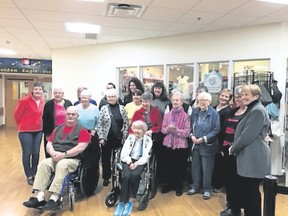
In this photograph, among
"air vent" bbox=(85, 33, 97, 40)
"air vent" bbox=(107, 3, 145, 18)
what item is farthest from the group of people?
"air vent" bbox=(85, 33, 97, 40)

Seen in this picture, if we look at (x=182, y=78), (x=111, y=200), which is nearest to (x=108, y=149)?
(x=111, y=200)

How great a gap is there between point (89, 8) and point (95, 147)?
1.99 m

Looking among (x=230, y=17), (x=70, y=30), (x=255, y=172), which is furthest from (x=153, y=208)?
(x=70, y=30)

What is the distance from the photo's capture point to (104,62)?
7199 millimetres

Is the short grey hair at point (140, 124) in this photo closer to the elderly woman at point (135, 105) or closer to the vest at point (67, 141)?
the elderly woman at point (135, 105)

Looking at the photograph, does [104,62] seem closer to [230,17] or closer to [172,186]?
[230,17]

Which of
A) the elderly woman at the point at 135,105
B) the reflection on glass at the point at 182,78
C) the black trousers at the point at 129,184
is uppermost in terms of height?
the reflection on glass at the point at 182,78

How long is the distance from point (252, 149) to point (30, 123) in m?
3.07

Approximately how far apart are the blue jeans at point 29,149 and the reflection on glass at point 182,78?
10.2 ft

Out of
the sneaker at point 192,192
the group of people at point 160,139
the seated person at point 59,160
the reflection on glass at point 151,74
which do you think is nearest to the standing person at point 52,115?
the group of people at point 160,139

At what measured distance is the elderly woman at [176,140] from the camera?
3.90 m

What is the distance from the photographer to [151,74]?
22.4 ft

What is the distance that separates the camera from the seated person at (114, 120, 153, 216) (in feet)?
11.0

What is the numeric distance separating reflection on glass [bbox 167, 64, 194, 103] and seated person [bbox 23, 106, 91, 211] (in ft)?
10.1
